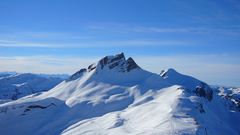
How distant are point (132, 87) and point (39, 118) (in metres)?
52.7

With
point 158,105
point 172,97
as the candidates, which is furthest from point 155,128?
point 172,97

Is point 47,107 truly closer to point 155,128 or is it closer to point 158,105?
point 158,105

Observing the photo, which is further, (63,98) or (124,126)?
(63,98)

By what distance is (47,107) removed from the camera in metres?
181

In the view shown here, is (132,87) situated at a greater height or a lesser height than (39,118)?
greater

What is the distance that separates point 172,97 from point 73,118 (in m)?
45.6

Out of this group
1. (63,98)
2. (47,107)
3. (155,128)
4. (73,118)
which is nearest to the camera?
(155,128)

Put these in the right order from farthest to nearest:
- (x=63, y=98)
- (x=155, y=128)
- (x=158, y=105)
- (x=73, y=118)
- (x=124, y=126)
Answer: (x=63, y=98)
(x=73, y=118)
(x=158, y=105)
(x=124, y=126)
(x=155, y=128)

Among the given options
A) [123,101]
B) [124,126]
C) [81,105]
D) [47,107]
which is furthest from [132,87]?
[124,126]

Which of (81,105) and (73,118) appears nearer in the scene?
(73,118)

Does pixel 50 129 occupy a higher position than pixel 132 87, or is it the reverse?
pixel 132 87

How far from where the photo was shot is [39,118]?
171875 millimetres

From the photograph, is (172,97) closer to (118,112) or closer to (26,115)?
(118,112)

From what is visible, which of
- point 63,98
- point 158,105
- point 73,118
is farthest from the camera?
point 63,98
